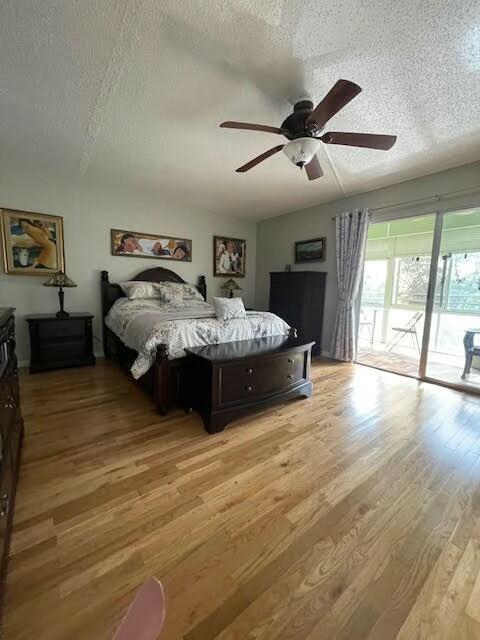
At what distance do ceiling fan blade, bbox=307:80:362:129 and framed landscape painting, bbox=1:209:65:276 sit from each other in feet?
10.8

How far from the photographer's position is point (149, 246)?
161 inches

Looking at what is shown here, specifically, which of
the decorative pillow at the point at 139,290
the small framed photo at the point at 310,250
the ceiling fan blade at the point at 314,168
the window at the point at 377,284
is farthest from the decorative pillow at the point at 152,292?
the window at the point at 377,284

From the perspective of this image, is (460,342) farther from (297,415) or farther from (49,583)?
(49,583)

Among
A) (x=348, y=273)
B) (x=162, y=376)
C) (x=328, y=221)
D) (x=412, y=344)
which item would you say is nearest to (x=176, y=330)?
(x=162, y=376)

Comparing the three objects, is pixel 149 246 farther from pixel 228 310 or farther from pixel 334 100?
pixel 334 100

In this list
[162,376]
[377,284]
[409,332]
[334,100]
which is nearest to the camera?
[334,100]

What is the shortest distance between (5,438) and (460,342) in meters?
4.45

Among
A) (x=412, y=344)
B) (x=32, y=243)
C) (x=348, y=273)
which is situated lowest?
(x=412, y=344)

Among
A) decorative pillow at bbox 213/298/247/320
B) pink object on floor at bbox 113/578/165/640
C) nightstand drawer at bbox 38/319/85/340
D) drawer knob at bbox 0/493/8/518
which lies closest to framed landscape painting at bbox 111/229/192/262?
nightstand drawer at bbox 38/319/85/340

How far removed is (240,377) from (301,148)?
169cm

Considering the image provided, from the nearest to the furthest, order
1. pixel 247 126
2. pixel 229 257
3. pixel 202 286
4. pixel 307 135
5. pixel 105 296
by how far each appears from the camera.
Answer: pixel 247 126 → pixel 307 135 → pixel 105 296 → pixel 202 286 → pixel 229 257

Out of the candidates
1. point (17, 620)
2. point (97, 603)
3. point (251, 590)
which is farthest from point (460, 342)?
point (17, 620)

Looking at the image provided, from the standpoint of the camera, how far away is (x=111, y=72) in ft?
5.53

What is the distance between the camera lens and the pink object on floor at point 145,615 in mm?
421
